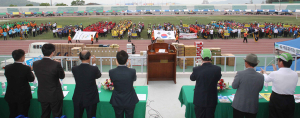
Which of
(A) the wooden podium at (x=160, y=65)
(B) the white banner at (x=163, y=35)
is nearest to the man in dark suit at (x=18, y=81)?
(A) the wooden podium at (x=160, y=65)

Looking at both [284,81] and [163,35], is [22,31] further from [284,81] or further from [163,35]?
[284,81]

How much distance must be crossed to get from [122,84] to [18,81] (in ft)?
6.81

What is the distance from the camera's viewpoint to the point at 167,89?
25.4 feet

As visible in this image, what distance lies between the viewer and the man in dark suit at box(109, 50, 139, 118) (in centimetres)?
356

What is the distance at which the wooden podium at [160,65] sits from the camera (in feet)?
27.4

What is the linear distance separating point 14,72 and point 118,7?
4044 inches

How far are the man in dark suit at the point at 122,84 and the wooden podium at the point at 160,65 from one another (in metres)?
4.59

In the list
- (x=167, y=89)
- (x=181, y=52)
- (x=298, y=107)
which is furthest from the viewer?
(x=181, y=52)

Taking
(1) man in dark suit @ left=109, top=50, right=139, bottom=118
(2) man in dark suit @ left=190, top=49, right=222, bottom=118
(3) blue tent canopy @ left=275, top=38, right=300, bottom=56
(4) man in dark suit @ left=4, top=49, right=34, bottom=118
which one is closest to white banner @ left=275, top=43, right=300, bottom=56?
(3) blue tent canopy @ left=275, top=38, right=300, bottom=56

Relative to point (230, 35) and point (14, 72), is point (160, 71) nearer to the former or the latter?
point (14, 72)

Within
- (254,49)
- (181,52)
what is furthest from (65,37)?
(254,49)

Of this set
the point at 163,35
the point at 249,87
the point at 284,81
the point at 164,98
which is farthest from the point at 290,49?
the point at 249,87

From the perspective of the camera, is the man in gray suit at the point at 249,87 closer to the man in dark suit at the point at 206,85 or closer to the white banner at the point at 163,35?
the man in dark suit at the point at 206,85

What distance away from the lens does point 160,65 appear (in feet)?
28.1
